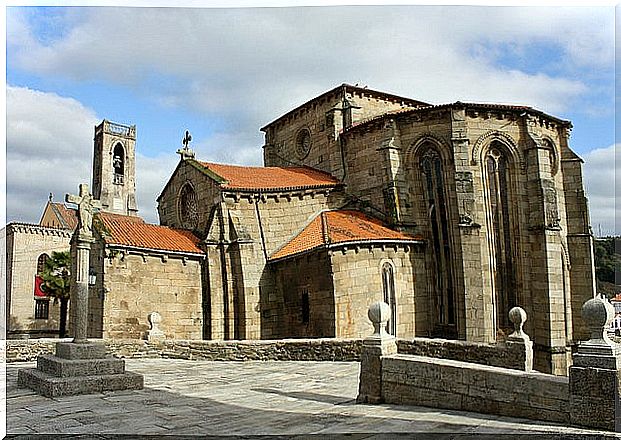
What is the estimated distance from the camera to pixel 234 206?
19.1m

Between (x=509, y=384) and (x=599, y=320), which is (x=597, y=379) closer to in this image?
(x=599, y=320)

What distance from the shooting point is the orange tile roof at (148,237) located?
17.3m

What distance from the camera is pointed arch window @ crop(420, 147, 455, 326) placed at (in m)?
17.9

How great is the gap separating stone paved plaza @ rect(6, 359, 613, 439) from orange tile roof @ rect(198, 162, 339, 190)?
9.44 meters

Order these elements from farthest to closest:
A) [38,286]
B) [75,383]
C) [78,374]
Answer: [38,286], [78,374], [75,383]

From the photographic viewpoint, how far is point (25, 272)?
34.7 metres

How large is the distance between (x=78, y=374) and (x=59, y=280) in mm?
25665

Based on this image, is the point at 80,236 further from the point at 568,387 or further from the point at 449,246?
the point at 449,246

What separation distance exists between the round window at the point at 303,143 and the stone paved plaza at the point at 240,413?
46.8 feet

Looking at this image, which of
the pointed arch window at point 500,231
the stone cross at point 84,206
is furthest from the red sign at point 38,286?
the pointed arch window at point 500,231

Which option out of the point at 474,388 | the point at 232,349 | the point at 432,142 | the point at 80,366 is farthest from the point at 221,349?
the point at 432,142

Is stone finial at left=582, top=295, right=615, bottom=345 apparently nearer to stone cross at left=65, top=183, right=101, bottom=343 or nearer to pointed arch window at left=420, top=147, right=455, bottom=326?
stone cross at left=65, top=183, right=101, bottom=343

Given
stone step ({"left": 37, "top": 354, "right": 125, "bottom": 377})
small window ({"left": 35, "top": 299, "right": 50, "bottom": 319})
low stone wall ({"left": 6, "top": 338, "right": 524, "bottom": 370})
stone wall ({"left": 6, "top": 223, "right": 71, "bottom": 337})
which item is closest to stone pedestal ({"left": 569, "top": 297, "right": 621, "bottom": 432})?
stone step ({"left": 37, "top": 354, "right": 125, "bottom": 377})

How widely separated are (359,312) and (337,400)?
7.73 meters
